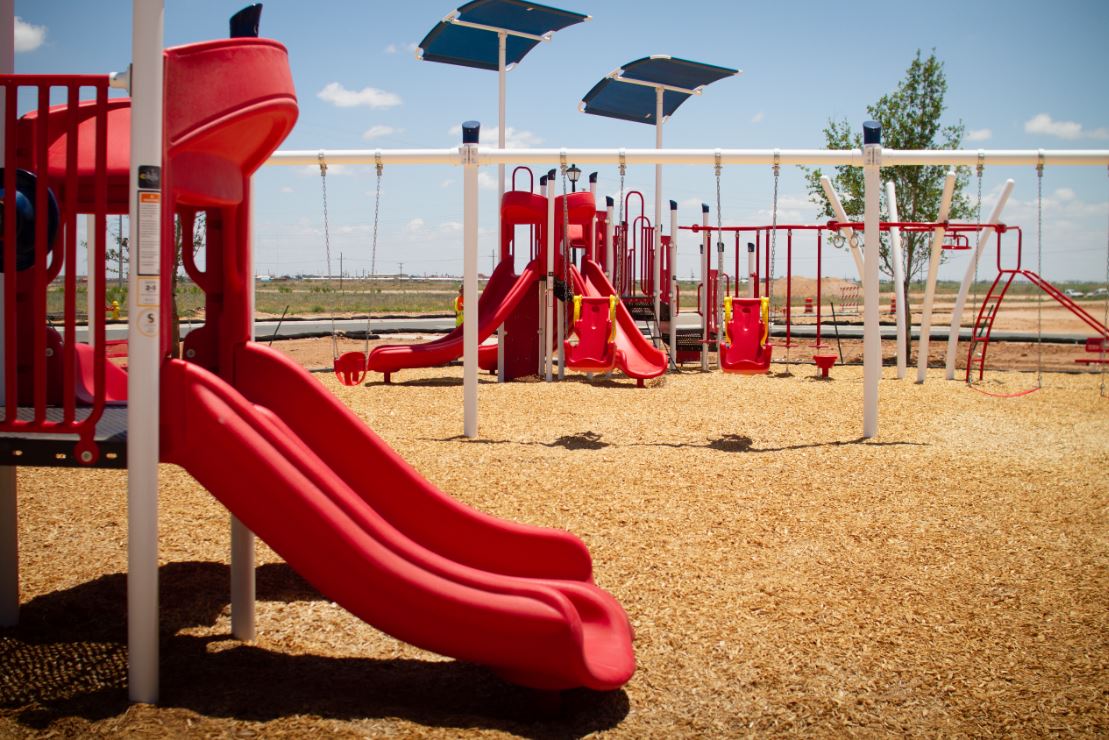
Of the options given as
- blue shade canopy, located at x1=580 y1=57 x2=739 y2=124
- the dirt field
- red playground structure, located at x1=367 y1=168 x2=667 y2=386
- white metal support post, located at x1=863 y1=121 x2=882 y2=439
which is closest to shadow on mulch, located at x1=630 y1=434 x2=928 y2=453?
the dirt field

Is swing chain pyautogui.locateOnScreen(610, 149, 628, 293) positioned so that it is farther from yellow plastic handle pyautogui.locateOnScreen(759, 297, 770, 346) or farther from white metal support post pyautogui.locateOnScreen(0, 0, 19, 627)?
white metal support post pyautogui.locateOnScreen(0, 0, 19, 627)

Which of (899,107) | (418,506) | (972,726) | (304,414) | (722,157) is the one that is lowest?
(972,726)

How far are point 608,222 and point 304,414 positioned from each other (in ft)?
42.7

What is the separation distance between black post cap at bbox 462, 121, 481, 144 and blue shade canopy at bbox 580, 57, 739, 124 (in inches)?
332

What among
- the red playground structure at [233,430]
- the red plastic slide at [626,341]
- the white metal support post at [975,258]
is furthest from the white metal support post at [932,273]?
the red playground structure at [233,430]

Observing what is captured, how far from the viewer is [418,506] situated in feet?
13.2

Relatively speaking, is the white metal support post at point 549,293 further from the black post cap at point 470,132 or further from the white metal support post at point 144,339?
the white metal support post at point 144,339

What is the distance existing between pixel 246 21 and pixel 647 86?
1472 centimetres

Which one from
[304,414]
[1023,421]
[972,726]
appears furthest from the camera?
[1023,421]

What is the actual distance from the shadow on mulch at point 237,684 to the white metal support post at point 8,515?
0.11 m

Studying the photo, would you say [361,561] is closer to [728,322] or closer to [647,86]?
[728,322]

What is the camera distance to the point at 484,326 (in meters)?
14.2

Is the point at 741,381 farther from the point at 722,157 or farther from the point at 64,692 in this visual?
the point at 64,692

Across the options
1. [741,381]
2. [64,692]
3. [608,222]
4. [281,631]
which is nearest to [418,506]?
[281,631]
